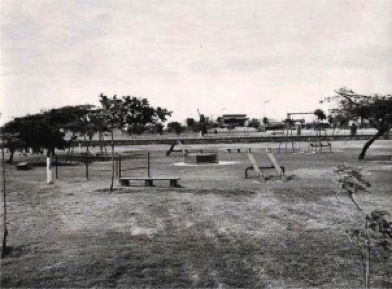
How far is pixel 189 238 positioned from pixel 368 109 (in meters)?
18.5

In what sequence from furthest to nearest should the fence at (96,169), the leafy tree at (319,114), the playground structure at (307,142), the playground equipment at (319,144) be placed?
the leafy tree at (319,114) → the playground structure at (307,142) → the playground equipment at (319,144) → the fence at (96,169)

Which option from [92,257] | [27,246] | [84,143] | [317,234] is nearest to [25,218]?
[27,246]

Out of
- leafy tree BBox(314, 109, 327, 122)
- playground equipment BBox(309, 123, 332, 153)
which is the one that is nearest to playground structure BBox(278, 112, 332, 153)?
playground equipment BBox(309, 123, 332, 153)

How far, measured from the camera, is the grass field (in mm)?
5996

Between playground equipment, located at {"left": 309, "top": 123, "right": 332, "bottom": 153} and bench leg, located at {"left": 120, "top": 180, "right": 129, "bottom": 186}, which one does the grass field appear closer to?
bench leg, located at {"left": 120, "top": 180, "right": 129, "bottom": 186}

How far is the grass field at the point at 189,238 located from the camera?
600 cm

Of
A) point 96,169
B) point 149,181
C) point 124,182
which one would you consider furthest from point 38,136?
point 149,181

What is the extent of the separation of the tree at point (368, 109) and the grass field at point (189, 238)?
10699 mm

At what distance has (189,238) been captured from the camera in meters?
7.71

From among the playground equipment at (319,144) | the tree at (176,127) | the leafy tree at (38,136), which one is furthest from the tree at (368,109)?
the tree at (176,127)

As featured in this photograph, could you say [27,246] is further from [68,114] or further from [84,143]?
[84,143]

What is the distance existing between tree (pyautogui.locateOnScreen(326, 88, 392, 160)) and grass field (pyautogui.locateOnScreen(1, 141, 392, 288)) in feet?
35.1

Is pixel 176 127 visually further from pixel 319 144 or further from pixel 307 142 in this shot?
pixel 319 144

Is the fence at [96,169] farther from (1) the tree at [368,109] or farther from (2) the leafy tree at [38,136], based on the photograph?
(1) the tree at [368,109]
